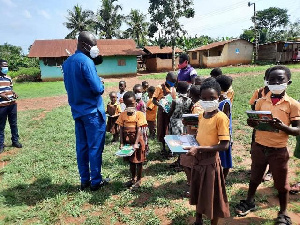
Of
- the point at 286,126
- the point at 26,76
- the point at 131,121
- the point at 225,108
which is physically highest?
the point at 26,76

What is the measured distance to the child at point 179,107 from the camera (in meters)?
3.87

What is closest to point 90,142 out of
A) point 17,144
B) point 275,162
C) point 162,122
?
point 162,122

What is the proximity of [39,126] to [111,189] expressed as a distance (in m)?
5.14

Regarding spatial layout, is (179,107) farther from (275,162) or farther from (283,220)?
(283,220)

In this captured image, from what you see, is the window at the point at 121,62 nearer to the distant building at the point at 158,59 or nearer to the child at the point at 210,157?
the distant building at the point at 158,59

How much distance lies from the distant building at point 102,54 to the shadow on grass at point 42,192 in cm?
2093

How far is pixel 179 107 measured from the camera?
13.3 ft

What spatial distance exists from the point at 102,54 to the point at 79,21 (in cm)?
1268

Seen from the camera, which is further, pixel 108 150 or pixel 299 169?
pixel 108 150

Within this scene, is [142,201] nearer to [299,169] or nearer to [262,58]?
[299,169]

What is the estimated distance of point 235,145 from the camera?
5.46 m

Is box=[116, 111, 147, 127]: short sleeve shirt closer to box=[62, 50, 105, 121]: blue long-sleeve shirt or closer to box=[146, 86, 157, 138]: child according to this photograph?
box=[62, 50, 105, 121]: blue long-sleeve shirt

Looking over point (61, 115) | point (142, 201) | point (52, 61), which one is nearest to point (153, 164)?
point (142, 201)

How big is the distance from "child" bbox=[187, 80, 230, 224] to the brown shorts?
625 millimetres
